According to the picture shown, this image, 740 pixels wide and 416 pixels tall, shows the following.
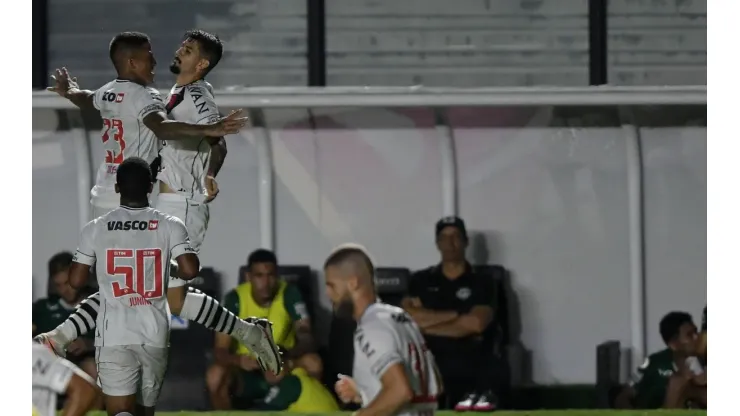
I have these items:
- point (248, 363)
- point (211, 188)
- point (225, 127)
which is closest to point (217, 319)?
point (248, 363)

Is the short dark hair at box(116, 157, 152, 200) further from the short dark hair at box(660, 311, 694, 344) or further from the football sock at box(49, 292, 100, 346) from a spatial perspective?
the short dark hair at box(660, 311, 694, 344)

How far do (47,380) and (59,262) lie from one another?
141 cm

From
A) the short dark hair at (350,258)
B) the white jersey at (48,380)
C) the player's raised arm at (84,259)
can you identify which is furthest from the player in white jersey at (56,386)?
the short dark hair at (350,258)

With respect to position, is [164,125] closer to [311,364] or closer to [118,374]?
[118,374]

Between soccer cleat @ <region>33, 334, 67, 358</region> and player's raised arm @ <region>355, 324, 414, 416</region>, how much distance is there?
162 cm

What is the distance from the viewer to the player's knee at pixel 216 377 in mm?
6340

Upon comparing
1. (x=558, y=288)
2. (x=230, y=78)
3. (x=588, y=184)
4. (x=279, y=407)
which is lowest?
(x=279, y=407)

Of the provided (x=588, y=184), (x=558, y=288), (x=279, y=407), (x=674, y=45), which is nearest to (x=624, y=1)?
→ (x=674, y=45)

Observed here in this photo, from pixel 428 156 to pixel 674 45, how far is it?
1217 mm

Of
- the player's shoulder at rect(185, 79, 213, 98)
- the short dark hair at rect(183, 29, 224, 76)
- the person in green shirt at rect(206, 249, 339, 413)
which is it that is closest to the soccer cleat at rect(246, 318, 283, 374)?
the person in green shirt at rect(206, 249, 339, 413)

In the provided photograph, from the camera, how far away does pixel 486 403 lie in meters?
6.27

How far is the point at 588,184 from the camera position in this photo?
655cm

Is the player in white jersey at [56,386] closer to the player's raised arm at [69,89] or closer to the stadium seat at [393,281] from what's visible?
the player's raised arm at [69,89]

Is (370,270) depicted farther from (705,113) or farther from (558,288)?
(705,113)
